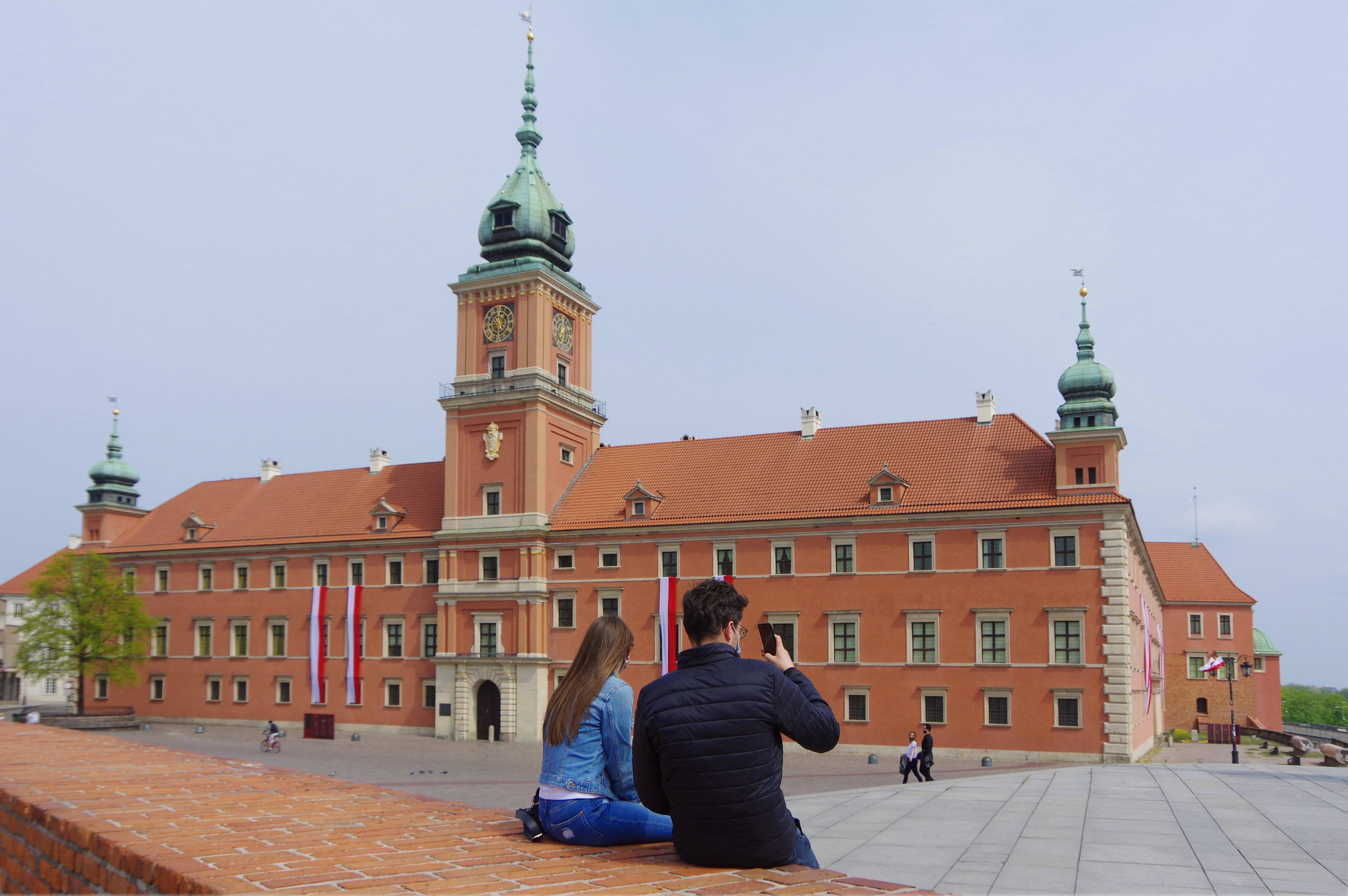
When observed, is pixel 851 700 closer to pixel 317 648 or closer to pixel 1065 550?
pixel 1065 550

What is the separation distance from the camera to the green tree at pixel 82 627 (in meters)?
53.1

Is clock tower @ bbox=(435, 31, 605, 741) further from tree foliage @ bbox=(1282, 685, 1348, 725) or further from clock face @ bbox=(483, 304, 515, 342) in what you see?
Answer: tree foliage @ bbox=(1282, 685, 1348, 725)

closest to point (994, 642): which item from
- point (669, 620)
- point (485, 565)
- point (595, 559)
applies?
point (669, 620)

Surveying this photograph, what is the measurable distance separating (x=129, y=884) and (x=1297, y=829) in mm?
17687

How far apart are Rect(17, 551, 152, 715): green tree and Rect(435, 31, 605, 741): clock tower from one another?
19013 millimetres

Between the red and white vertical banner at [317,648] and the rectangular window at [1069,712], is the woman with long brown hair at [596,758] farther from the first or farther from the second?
the red and white vertical banner at [317,648]

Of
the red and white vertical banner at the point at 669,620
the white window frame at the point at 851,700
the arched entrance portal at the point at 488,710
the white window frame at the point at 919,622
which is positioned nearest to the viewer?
the white window frame at the point at 919,622

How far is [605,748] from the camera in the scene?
661 centimetres

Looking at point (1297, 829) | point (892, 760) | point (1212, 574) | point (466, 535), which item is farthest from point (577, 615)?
point (1212, 574)

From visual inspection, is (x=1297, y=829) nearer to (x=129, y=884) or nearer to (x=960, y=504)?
(x=129, y=884)

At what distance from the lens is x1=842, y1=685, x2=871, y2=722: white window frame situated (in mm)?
39562

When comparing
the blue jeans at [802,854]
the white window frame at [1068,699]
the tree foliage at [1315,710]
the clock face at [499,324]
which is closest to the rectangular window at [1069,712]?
the white window frame at [1068,699]

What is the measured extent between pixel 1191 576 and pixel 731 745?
7056 cm

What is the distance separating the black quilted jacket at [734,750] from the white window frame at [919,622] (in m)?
34.7
